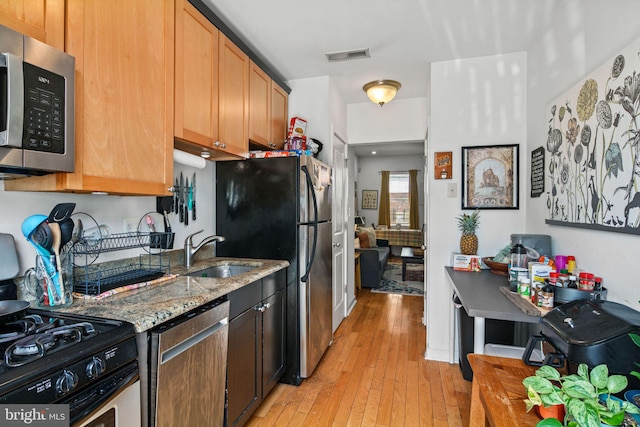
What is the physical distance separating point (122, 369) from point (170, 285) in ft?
1.84

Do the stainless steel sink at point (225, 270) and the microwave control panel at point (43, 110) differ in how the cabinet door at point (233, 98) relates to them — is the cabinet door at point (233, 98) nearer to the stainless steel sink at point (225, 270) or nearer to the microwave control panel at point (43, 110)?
the stainless steel sink at point (225, 270)

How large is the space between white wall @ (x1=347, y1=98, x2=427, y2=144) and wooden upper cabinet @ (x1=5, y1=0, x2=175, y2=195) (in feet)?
8.10

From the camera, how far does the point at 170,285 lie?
1.54 meters

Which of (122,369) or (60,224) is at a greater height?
(60,224)

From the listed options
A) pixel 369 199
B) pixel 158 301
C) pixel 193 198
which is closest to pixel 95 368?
pixel 158 301

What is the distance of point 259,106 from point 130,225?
4.34ft

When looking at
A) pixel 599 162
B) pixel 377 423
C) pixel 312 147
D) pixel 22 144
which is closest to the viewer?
pixel 22 144

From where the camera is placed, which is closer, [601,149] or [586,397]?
[586,397]

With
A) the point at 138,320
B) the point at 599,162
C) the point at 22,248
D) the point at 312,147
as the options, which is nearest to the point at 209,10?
the point at 312,147

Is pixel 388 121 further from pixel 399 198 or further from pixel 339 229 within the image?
pixel 399 198

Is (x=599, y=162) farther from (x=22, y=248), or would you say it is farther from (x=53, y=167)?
(x=22, y=248)

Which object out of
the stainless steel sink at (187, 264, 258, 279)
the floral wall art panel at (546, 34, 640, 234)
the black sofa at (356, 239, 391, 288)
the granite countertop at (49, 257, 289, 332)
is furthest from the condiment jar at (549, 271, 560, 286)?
the black sofa at (356, 239, 391, 288)

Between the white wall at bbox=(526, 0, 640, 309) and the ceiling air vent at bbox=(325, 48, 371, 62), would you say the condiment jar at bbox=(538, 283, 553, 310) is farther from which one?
the ceiling air vent at bbox=(325, 48, 371, 62)

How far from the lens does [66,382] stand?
0.82 metres
